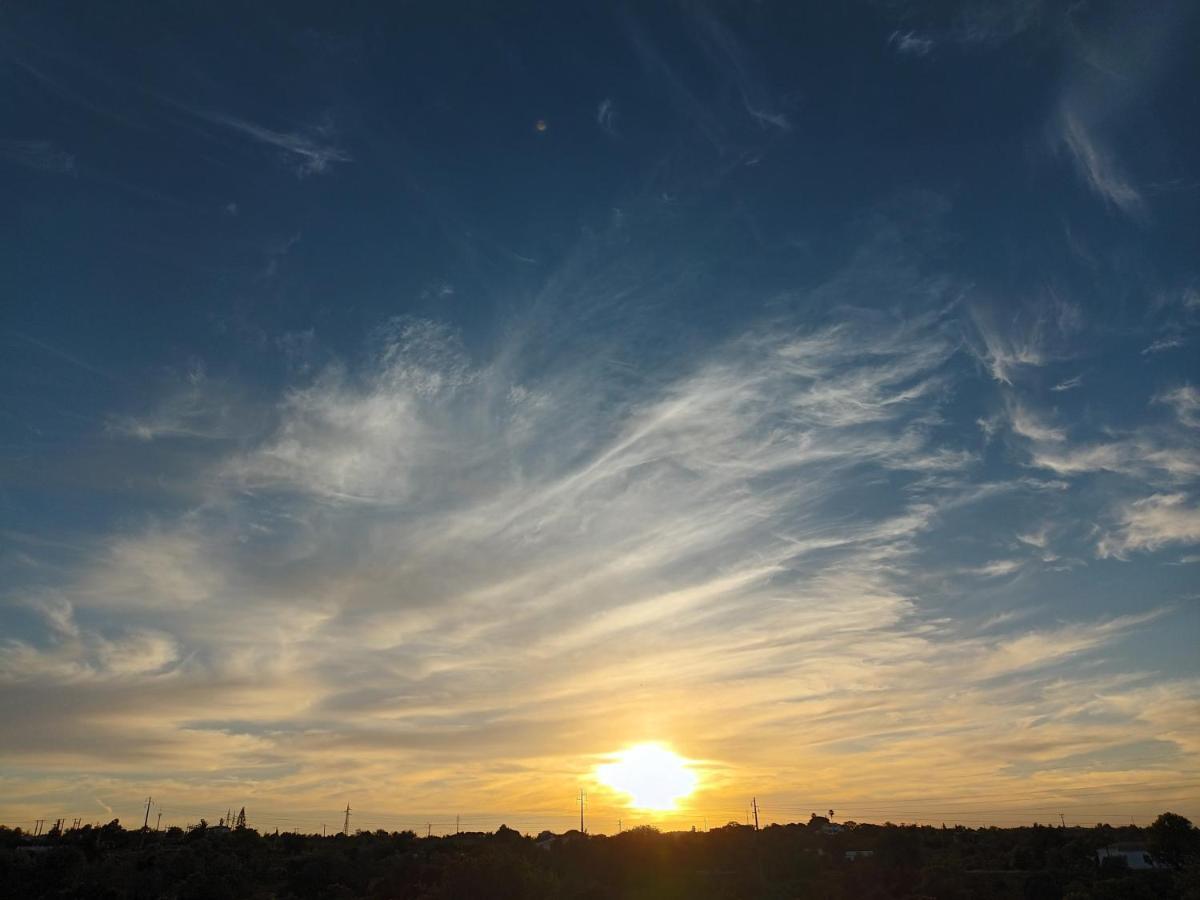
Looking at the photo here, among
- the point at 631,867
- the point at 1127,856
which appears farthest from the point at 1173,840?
the point at 631,867

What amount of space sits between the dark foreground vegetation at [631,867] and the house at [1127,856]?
524 mm

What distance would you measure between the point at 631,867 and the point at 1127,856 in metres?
66.5

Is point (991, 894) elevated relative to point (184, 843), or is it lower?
lower

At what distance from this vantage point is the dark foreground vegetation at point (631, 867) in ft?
250

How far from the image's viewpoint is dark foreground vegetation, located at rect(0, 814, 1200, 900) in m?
76.1

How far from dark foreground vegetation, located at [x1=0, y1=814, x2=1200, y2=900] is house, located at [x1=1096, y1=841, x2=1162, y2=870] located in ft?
1.72

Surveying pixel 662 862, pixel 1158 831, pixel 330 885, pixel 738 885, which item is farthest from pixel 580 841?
pixel 1158 831

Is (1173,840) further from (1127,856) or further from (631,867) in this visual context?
(631,867)

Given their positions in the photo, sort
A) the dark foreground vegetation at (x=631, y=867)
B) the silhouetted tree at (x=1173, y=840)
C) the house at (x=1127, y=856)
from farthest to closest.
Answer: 1. the house at (x=1127, y=856)
2. the silhouetted tree at (x=1173, y=840)
3. the dark foreground vegetation at (x=631, y=867)

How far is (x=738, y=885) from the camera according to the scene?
319 ft

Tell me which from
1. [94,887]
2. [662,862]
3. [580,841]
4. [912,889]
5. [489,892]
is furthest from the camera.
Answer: [580,841]

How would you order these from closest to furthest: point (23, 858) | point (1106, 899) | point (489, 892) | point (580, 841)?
point (1106, 899), point (489, 892), point (23, 858), point (580, 841)

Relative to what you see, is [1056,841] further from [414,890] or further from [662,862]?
[414,890]

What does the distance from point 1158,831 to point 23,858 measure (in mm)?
128896
